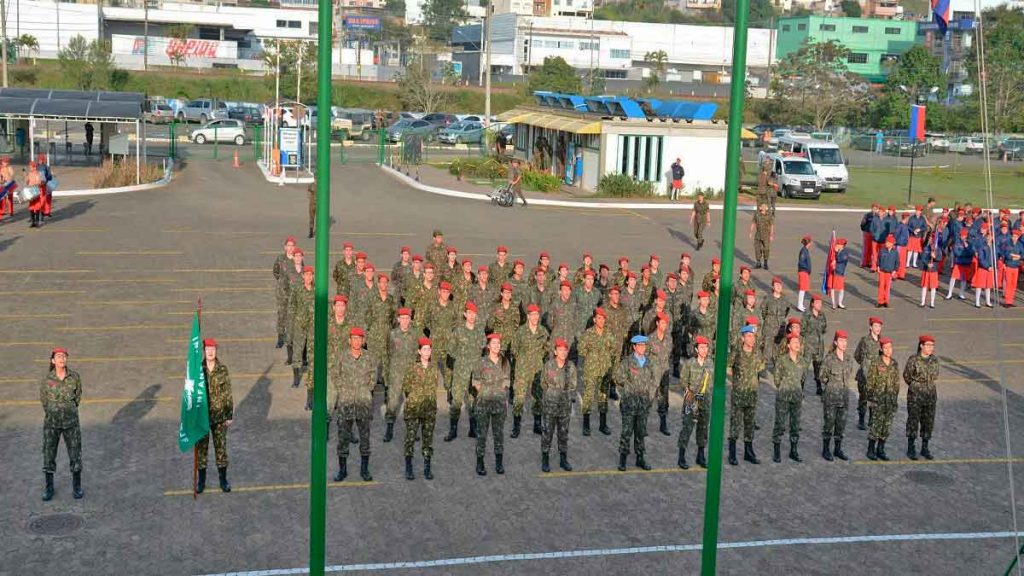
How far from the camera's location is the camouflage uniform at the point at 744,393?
14.0 metres

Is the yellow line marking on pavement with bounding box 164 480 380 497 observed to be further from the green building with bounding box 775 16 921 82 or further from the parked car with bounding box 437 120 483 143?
the green building with bounding box 775 16 921 82

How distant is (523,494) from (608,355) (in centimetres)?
288

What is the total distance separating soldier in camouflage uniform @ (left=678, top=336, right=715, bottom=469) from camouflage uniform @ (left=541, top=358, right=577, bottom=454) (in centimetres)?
145

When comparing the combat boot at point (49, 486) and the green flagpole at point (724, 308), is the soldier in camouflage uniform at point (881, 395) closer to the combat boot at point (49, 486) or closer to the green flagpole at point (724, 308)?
the green flagpole at point (724, 308)

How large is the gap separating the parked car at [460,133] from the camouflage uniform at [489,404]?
5213 cm

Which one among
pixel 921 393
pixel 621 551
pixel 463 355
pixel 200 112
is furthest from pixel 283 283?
pixel 200 112

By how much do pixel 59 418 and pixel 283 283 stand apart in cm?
617

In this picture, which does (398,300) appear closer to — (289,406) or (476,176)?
(289,406)

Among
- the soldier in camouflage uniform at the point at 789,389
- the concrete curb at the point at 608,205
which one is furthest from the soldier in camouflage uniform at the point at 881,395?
the concrete curb at the point at 608,205

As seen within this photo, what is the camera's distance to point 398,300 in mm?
18094

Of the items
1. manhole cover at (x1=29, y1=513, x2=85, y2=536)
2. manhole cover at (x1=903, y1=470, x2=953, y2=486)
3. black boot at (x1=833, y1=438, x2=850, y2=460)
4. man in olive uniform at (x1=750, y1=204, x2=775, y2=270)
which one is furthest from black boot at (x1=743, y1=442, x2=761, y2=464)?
man in olive uniform at (x1=750, y1=204, x2=775, y2=270)

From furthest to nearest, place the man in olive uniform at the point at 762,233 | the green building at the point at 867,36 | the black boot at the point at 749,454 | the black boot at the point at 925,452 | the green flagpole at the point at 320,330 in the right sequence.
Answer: the green building at the point at 867,36 < the man in olive uniform at the point at 762,233 < the black boot at the point at 925,452 < the black boot at the point at 749,454 < the green flagpole at the point at 320,330

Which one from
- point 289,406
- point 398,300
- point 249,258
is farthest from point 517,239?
point 289,406

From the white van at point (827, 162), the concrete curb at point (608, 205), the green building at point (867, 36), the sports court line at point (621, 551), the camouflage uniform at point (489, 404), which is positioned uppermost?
the green building at point (867, 36)
